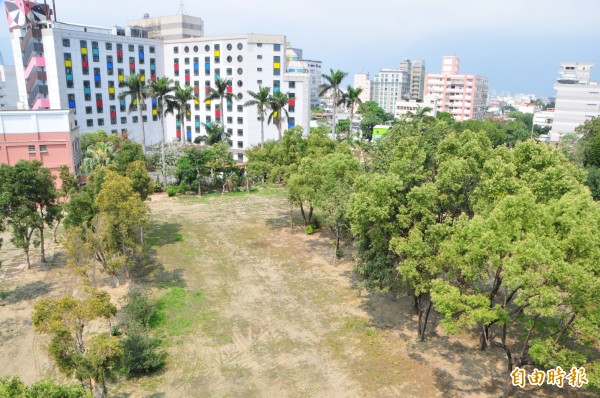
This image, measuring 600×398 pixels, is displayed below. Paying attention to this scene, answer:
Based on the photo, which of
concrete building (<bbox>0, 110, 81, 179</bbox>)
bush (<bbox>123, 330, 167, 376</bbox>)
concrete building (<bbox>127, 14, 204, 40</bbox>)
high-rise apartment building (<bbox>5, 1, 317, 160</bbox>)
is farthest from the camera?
concrete building (<bbox>127, 14, 204, 40</bbox>)

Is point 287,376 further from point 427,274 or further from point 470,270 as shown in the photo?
point 470,270

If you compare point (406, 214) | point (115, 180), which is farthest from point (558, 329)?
point (115, 180)

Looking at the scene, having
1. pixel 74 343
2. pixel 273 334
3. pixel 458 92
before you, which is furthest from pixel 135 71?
pixel 458 92

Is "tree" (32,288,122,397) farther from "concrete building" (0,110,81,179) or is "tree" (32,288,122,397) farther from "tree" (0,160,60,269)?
"concrete building" (0,110,81,179)

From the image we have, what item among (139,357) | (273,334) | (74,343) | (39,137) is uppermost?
(39,137)

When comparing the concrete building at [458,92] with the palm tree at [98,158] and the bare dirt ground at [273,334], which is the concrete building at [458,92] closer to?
the palm tree at [98,158]

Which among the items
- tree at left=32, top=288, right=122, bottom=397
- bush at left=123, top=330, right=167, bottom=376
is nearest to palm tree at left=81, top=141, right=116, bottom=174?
bush at left=123, top=330, right=167, bottom=376

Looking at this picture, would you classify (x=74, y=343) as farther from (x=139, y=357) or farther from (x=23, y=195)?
(x=23, y=195)
